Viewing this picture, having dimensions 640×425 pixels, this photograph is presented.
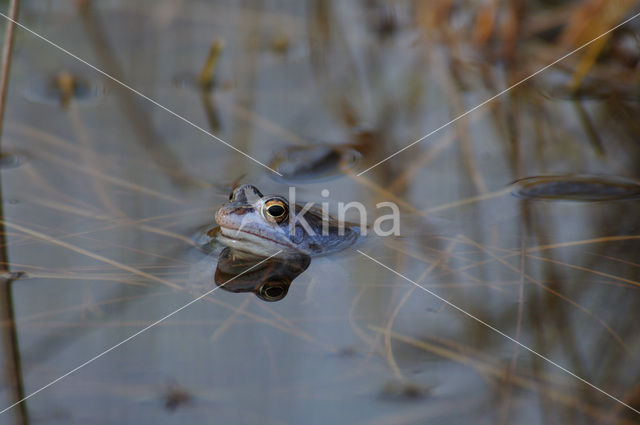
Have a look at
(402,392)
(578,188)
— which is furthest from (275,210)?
(578,188)

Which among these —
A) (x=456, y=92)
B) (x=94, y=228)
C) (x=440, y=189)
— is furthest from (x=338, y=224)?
(x=456, y=92)

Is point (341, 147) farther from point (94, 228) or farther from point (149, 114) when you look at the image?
point (94, 228)

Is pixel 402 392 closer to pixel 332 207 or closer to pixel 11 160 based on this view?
pixel 332 207

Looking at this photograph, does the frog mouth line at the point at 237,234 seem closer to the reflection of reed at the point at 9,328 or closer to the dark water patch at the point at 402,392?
the reflection of reed at the point at 9,328

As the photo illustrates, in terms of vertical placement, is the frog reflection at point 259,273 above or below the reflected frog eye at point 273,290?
above

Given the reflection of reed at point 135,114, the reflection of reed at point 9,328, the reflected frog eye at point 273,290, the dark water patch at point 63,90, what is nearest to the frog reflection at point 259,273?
the reflected frog eye at point 273,290

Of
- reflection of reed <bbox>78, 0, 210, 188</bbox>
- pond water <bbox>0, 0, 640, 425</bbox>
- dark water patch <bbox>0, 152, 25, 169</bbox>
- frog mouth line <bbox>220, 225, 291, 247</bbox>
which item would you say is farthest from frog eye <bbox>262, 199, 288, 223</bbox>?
dark water patch <bbox>0, 152, 25, 169</bbox>
